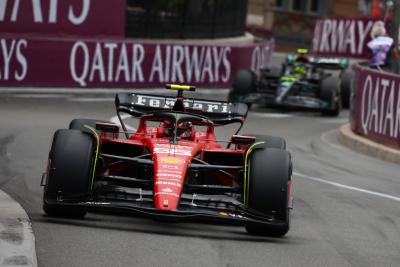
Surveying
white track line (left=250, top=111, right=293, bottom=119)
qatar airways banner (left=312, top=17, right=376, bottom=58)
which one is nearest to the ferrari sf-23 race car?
white track line (left=250, top=111, right=293, bottom=119)

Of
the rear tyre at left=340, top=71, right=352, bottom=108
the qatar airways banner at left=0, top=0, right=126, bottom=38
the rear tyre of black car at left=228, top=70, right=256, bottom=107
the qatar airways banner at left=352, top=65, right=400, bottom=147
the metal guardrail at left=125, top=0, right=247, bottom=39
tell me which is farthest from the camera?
the metal guardrail at left=125, top=0, right=247, bottom=39

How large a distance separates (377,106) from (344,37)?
2246 cm

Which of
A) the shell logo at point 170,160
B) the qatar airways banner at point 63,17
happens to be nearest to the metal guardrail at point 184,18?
the qatar airways banner at point 63,17

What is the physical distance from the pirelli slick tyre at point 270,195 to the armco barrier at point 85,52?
49.5 feet

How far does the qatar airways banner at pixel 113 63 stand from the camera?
82.0 feet

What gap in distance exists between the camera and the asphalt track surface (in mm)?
8867

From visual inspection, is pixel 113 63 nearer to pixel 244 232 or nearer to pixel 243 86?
pixel 243 86

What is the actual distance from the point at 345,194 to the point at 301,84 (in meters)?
11.8

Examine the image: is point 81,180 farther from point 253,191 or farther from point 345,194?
point 345,194

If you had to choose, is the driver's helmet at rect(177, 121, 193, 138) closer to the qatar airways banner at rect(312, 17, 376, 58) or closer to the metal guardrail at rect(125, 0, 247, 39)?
the metal guardrail at rect(125, 0, 247, 39)

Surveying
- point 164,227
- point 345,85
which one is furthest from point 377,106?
point 164,227

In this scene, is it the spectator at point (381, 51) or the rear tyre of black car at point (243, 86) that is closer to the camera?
the rear tyre of black car at point (243, 86)

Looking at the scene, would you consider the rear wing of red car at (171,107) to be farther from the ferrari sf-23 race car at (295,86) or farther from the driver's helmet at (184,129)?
the ferrari sf-23 race car at (295,86)

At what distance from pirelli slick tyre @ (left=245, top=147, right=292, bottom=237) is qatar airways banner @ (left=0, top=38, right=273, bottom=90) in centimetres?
1509
